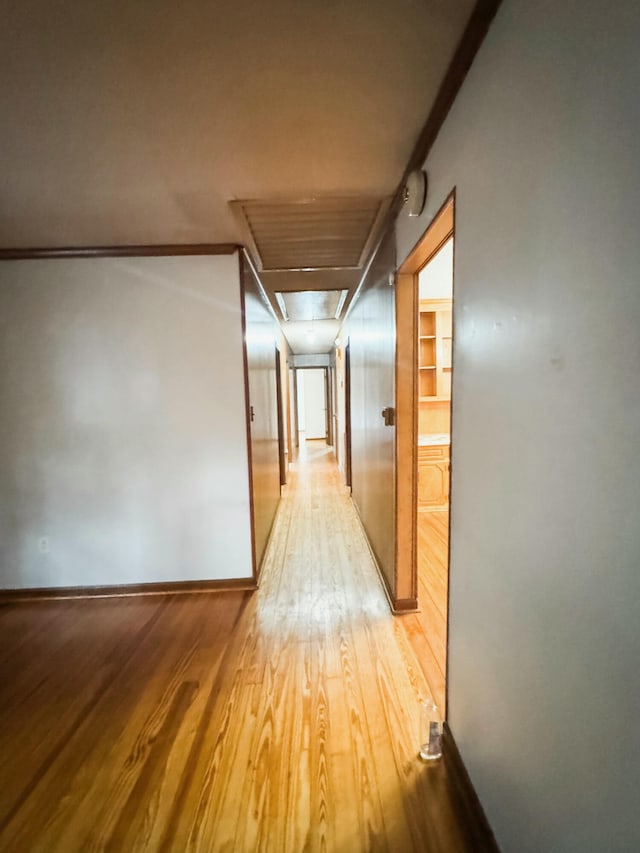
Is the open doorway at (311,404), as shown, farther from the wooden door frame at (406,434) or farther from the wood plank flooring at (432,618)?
the wooden door frame at (406,434)

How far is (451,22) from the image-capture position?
1.01 metres

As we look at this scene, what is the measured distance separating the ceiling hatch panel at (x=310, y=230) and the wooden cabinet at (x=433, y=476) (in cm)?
Result: 199

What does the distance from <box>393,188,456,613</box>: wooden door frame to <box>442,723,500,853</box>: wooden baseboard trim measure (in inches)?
34.3

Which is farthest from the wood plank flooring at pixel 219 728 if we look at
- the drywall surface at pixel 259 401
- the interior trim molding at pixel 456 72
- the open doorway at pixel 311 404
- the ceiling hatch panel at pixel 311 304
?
the open doorway at pixel 311 404

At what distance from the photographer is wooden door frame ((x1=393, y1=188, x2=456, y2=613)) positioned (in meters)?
2.07

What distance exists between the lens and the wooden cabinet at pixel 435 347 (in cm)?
421

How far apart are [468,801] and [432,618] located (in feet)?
3.52

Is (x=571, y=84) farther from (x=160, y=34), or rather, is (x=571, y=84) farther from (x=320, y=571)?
(x=320, y=571)

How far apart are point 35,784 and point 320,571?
1.84 meters

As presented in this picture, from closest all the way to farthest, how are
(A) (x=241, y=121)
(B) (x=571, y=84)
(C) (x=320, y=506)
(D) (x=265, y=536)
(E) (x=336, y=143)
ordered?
(B) (x=571, y=84), (A) (x=241, y=121), (E) (x=336, y=143), (D) (x=265, y=536), (C) (x=320, y=506)

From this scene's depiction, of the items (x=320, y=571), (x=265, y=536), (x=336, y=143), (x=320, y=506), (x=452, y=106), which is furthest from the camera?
(x=320, y=506)

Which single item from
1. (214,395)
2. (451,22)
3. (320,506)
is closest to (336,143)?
(451,22)

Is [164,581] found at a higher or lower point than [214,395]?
lower

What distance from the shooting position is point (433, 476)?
408 centimetres
